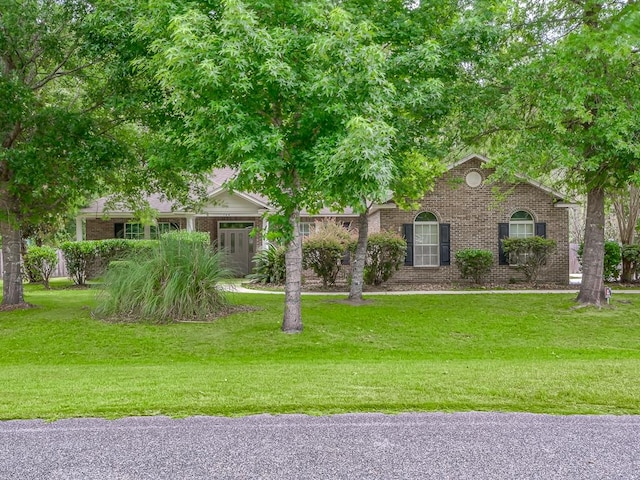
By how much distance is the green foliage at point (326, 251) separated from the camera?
16203 mm

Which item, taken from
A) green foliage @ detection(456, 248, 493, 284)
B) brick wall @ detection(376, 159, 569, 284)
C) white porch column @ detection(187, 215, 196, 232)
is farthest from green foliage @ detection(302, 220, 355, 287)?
white porch column @ detection(187, 215, 196, 232)

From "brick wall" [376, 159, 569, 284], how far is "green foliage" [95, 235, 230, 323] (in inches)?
330

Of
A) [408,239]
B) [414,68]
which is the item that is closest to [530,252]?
[408,239]

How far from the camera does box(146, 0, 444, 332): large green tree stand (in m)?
7.48

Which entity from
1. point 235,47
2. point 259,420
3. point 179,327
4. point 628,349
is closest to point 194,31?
point 235,47

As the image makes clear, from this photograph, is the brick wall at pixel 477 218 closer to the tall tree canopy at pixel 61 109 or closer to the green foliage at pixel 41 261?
the tall tree canopy at pixel 61 109

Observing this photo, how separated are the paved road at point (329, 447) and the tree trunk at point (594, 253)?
8343mm

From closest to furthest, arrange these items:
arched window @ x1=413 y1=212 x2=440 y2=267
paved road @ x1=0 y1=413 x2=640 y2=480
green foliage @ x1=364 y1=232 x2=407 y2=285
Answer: paved road @ x1=0 y1=413 x2=640 y2=480 → green foliage @ x1=364 y1=232 x2=407 y2=285 → arched window @ x1=413 y1=212 x2=440 y2=267

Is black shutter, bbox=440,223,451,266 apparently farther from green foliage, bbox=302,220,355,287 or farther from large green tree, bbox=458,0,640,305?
large green tree, bbox=458,0,640,305

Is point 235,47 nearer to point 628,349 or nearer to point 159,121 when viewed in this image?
point 159,121

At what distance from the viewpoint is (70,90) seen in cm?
1362

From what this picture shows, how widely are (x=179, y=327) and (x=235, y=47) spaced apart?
16.8ft

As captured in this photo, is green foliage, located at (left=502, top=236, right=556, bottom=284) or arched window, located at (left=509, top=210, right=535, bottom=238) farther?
arched window, located at (left=509, top=210, right=535, bottom=238)

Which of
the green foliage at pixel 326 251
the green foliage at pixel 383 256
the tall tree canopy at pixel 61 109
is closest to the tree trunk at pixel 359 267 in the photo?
the green foliage at pixel 326 251
